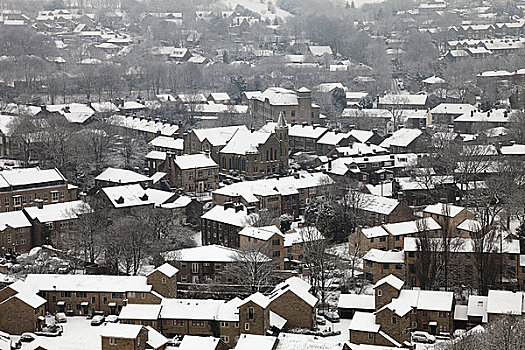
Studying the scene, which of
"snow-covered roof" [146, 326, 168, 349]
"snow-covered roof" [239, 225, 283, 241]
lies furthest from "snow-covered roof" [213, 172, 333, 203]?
"snow-covered roof" [146, 326, 168, 349]

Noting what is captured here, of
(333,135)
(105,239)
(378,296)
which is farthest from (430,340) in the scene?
(333,135)

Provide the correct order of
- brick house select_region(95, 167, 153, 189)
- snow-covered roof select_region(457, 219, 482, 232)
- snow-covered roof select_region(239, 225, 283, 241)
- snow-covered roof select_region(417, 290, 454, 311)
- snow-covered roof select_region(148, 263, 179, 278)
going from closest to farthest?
1. snow-covered roof select_region(417, 290, 454, 311)
2. snow-covered roof select_region(148, 263, 179, 278)
3. snow-covered roof select_region(239, 225, 283, 241)
4. snow-covered roof select_region(457, 219, 482, 232)
5. brick house select_region(95, 167, 153, 189)

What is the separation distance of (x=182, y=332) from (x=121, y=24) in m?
98.1

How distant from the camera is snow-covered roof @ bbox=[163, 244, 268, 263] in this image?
118 ft

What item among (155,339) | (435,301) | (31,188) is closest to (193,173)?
(31,188)

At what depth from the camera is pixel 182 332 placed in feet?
102

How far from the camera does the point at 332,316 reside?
32.6m

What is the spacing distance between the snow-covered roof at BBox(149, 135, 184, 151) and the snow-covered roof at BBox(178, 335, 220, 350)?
28.9 m

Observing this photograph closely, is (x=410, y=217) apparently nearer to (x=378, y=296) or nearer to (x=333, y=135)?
(x=378, y=296)

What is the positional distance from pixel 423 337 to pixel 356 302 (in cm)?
324

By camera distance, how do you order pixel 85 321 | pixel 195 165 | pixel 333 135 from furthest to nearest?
pixel 333 135 → pixel 195 165 → pixel 85 321

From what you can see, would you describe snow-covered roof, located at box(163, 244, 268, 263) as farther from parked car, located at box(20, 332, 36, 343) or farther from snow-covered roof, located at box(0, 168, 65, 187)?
snow-covered roof, located at box(0, 168, 65, 187)

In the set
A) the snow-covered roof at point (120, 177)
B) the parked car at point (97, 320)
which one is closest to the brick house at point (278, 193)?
the snow-covered roof at point (120, 177)

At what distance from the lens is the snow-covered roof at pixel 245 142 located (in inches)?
2128
